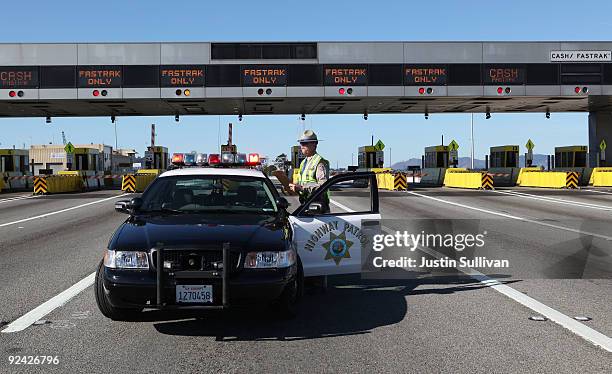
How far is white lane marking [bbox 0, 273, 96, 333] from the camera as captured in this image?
5189 millimetres

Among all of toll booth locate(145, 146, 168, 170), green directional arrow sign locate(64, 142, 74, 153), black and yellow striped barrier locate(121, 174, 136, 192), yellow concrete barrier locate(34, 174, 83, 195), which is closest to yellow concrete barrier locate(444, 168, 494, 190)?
black and yellow striped barrier locate(121, 174, 136, 192)

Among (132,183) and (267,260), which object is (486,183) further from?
(267,260)

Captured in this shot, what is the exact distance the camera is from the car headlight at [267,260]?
15.9 feet

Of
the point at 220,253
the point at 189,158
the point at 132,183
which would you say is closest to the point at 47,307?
the point at 220,253

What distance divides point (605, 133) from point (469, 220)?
84.2ft

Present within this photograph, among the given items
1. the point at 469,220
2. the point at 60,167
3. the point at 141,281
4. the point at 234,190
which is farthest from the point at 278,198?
the point at 60,167

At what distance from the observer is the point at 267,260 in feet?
16.1

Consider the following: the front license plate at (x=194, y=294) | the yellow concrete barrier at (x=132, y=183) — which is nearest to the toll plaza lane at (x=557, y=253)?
the front license plate at (x=194, y=294)

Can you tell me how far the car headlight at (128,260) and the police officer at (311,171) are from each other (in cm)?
256

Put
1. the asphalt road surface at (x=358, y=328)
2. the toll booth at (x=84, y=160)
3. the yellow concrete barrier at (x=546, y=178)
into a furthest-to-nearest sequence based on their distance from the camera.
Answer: the toll booth at (x=84, y=160)
the yellow concrete barrier at (x=546, y=178)
the asphalt road surface at (x=358, y=328)

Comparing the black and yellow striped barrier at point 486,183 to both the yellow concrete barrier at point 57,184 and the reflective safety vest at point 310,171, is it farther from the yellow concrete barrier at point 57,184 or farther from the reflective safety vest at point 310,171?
the reflective safety vest at point 310,171

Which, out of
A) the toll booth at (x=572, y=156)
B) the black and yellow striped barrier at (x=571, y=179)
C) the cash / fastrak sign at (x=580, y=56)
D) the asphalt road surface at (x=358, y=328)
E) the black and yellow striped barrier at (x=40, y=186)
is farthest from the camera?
the toll booth at (x=572, y=156)

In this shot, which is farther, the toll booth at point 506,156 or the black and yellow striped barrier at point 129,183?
the toll booth at point 506,156

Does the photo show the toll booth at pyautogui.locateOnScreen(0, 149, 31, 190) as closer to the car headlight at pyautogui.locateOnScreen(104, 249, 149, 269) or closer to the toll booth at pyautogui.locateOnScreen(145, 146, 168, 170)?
the toll booth at pyautogui.locateOnScreen(145, 146, 168, 170)
